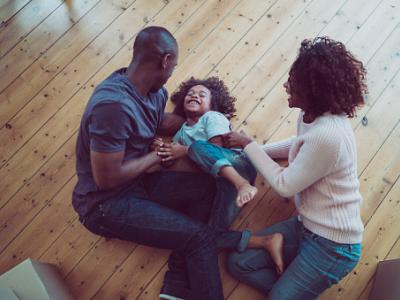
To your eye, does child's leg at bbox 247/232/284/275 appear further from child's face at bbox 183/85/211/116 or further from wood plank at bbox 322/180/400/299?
child's face at bbox 183/85/211/116

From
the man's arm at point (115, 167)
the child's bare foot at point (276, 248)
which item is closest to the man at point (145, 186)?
the man's arm at point (115, 167)

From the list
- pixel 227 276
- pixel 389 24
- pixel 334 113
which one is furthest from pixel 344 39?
pixel 227 276

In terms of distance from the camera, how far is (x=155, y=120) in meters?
1.60

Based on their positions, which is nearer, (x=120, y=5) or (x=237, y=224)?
(x=237, y=224)

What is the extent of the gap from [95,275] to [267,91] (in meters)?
1.17

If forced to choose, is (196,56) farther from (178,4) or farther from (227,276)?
(227,276)

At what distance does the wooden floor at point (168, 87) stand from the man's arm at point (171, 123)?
0.21m

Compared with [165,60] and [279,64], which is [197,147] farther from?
[279,64]

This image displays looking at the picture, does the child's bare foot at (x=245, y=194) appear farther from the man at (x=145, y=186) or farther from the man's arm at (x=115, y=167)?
the man's arm at (x=115, y=167)

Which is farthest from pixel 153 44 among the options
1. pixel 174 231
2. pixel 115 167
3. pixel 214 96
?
pixel 174 231

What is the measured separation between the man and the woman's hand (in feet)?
0.57

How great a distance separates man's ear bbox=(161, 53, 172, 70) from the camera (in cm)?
140

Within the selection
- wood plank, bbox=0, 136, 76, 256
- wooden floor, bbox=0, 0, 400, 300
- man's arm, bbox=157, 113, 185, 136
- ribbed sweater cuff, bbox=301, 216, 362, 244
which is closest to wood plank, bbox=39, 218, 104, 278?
wooden floor, bbox=0, 0, 400, 300

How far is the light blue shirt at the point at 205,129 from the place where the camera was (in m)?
1.69
